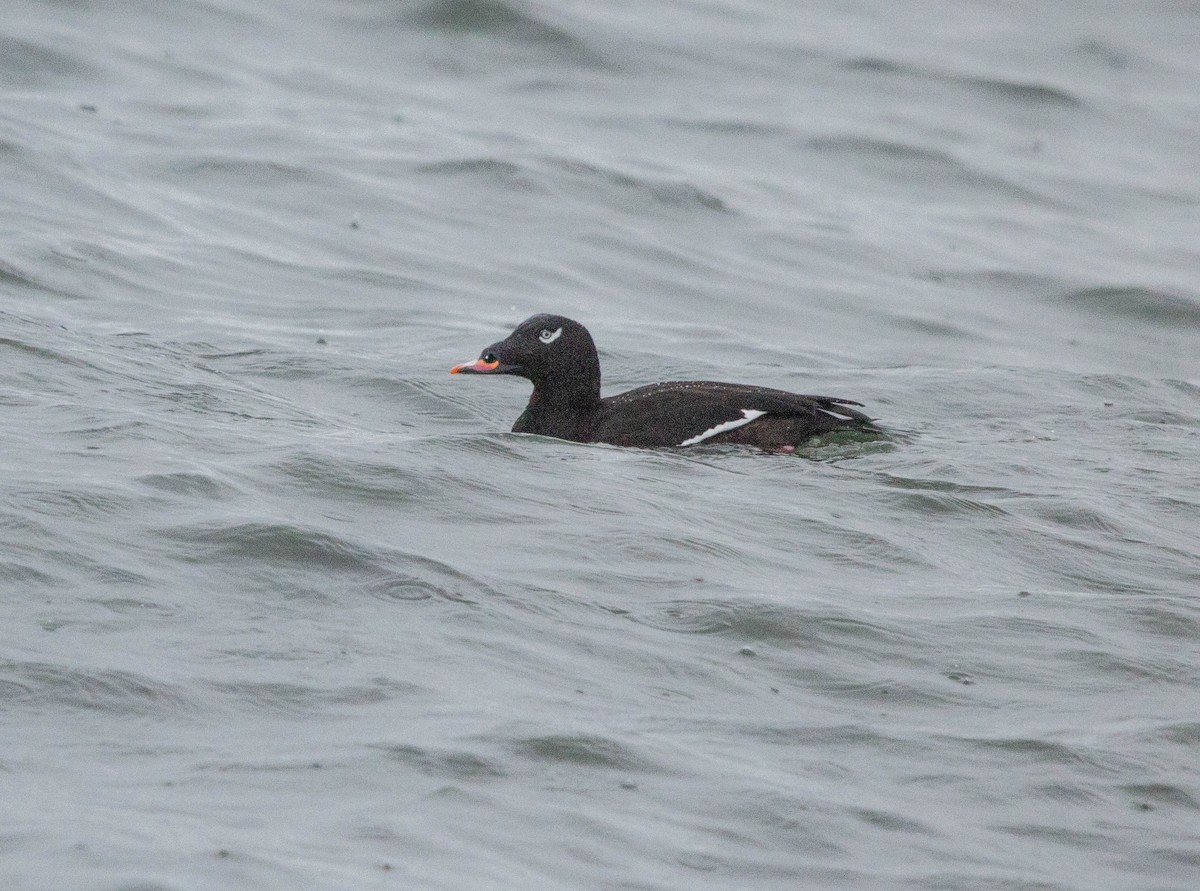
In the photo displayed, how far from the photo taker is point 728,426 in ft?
29.6

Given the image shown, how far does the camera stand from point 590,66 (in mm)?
20344

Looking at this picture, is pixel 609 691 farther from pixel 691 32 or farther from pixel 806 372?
pixel 691 32

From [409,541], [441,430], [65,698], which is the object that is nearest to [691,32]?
[441,430]

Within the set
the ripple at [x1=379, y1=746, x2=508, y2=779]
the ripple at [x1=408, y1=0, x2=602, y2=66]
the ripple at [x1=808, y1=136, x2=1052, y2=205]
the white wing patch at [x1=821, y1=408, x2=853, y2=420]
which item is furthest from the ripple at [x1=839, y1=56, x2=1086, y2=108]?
the ripple at [x1=379, y1=746, x2=508, y2=779]

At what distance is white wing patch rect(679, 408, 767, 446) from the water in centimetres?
15

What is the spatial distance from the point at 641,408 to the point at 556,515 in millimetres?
1800

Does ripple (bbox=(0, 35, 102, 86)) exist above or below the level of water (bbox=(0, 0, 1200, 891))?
above

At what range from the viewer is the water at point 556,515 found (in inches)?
192

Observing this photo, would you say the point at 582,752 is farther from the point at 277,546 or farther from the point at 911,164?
the point at 911,164

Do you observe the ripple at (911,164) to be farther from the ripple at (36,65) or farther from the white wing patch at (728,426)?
the white wing patch at (728,426)

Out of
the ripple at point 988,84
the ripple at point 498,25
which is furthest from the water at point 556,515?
the ripple at point 988,84

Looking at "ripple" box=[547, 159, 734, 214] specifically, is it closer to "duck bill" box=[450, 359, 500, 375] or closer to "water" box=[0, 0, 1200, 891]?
"water" box=[0, 0, 1200, 891]

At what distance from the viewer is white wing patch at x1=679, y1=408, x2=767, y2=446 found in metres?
8.97

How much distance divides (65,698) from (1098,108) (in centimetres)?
1810
